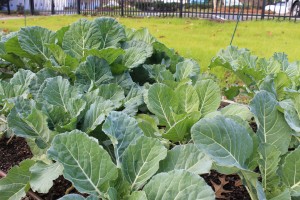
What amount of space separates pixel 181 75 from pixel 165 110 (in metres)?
0.47

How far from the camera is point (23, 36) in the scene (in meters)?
1.98

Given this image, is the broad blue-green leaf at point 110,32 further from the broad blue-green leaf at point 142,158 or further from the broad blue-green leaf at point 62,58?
the broad blue-green leaf at point 142,158

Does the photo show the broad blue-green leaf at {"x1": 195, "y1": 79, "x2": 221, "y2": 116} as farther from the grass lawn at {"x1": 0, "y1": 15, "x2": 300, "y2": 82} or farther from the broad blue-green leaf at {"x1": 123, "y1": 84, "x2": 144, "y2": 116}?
the grass lawn at {"x1": 0, "y1": 15, "x2": 300, "y2": 82}

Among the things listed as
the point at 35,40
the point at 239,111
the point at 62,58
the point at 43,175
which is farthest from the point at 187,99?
the point at 35,40

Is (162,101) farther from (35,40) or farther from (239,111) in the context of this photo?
Answer: (35,40)

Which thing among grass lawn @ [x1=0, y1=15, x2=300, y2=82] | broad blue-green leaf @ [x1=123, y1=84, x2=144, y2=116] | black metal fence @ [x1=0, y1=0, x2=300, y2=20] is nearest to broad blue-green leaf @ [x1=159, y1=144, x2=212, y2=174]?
broad blue-green leaf @ [x1=123, y1=84, x2=144, y2=116]

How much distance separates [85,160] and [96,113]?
0.33 m

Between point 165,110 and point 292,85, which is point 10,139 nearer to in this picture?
point 165,110

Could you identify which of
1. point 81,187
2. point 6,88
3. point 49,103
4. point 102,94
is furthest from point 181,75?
point 81,187

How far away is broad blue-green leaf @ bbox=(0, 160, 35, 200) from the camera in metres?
1.33

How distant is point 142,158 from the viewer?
105 centimetres

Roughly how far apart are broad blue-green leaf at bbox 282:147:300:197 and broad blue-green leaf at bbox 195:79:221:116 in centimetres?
45

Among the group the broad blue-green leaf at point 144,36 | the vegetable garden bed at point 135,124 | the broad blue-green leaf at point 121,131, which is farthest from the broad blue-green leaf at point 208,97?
the broad blue-green leaf at point 144,36

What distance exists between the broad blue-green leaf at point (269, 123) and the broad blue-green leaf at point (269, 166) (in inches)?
4.2
